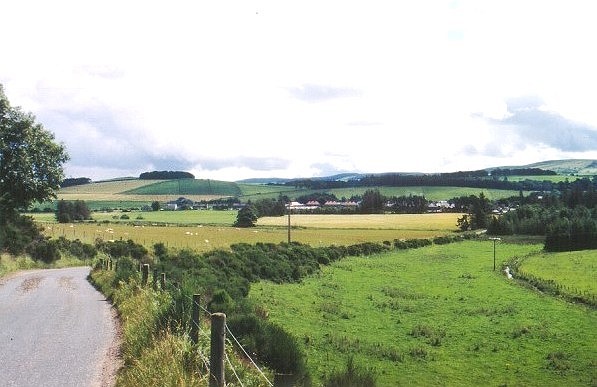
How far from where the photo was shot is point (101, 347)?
15.0 m

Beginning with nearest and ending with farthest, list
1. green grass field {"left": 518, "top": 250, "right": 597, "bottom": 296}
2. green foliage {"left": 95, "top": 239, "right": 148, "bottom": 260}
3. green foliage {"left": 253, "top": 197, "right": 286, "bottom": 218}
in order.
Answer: green grass field {"left": 518, "top": 250, "right": 597, "bottom": 296} < green foliage {"left": 95, "top": 239, "right": 148, "bottom": 260} < green foliage {"left": 253, "top": 197, "right": 286, "bottom": 218}

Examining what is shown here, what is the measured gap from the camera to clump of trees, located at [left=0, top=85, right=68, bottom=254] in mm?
43875

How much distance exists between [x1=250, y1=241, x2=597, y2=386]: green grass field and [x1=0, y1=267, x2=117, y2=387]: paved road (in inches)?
353

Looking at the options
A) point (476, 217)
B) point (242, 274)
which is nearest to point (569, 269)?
point (242, 274)

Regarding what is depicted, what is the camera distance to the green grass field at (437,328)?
25.8m

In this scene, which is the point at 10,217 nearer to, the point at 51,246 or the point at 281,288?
the point at 51,246

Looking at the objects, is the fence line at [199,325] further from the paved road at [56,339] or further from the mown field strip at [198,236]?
the mown field strip at [198,236]

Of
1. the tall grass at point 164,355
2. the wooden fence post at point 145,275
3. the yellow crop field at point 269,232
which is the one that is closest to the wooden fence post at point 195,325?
the tall grass at point 164,355

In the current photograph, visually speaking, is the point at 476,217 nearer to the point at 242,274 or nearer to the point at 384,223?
the point at 384,223

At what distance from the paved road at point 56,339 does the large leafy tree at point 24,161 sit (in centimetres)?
1977

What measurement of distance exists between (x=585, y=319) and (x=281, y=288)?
2242cm

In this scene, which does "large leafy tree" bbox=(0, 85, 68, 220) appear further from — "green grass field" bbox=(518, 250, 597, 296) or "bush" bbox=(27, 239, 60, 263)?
"green grass field" bbox=(518, 250, 597, 296)

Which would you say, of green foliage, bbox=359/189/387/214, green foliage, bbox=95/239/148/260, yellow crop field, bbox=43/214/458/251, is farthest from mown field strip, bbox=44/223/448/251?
green foliage, bbox=359/189/387/214

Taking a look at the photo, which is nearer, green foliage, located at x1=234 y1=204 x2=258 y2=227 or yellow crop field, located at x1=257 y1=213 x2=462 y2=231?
green foliage, located at x1=234 y1=204 x2=258 y2=227
